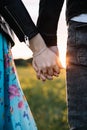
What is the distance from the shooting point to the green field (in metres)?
7.93

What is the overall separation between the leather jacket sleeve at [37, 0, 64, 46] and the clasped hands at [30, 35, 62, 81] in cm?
5

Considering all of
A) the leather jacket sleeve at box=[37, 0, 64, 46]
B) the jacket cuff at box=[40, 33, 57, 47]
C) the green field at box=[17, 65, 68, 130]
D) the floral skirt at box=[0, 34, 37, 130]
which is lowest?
the green field at box=[17, 65, 68, 130]

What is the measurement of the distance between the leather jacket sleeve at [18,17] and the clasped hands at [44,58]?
0.05 meters

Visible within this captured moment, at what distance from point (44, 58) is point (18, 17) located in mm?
232

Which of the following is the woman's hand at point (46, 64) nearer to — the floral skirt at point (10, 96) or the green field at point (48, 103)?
the floral skirt at point (10, 96)

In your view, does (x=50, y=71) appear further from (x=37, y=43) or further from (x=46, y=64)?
(x=37, y=43)

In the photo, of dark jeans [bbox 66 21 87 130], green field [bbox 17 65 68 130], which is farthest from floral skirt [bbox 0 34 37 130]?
green field [bbox 17 65 68 130]

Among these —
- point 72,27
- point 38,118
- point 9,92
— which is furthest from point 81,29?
point 38,118

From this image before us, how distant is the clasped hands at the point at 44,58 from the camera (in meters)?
3.15

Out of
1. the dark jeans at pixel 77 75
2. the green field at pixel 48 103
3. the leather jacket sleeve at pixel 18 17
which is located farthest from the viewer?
the green field at pixel 48 103

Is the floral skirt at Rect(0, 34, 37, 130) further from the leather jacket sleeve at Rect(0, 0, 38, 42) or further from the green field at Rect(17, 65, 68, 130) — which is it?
the green field at Rect(17, 65, 68, 130)

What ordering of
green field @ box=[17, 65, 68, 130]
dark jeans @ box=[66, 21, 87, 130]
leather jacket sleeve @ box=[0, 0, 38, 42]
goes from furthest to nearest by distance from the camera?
green field @ box=[17, 65, 68, 130], leather jacket sleeve @ box=[0, 0, 38, 42], dark jeans @ box=[66, 21, 87, 130]

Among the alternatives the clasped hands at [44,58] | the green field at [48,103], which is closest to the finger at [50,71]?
the clasped hands at [44,58]

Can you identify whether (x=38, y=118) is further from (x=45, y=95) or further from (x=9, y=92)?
(x=9, y=92)
